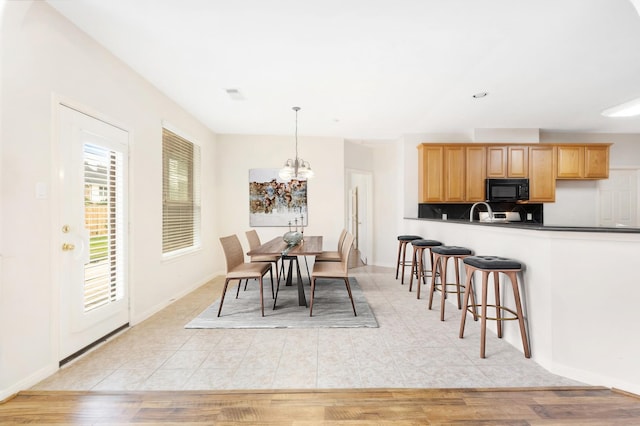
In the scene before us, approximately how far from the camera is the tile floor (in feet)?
6.51

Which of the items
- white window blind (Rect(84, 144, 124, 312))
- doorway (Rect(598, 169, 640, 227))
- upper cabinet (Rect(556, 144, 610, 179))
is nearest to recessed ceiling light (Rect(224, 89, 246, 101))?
white window blind (Rect(84, 144, 124, 312))

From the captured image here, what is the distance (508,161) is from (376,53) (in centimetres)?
370

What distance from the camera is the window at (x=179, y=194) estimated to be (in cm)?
377

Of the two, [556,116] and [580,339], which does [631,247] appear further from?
[556,116]

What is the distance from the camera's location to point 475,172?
16.6ft

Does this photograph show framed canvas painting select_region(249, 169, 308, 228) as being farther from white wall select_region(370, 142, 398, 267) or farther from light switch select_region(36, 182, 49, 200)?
light switch select_region(36, 182, 49, 200)

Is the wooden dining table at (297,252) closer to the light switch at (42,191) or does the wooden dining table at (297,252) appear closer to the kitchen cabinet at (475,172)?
the light switch at (42,191)

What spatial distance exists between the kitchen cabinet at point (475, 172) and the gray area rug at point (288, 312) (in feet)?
8.81

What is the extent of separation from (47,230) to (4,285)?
427mm

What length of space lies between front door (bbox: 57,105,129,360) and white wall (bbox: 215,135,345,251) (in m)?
2.46

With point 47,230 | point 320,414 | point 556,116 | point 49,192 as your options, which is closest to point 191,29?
point 49,192

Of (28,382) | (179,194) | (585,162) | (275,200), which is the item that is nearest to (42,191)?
(28,382)

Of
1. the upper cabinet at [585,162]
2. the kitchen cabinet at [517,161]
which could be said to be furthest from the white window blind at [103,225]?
the upper cabinet at [585,162]

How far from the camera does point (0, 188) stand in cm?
177
